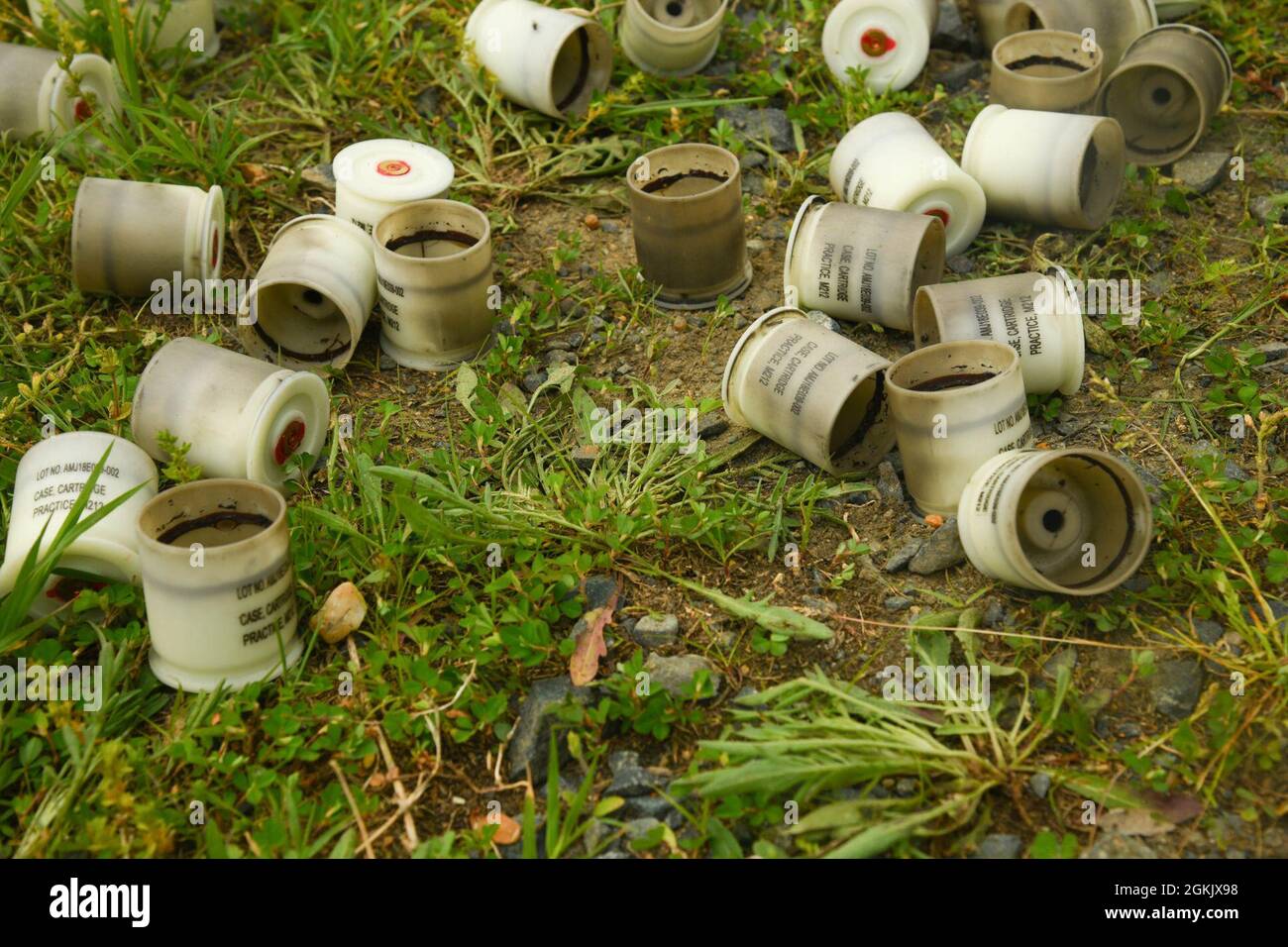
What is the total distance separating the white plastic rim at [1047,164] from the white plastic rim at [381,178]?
5.41 feet

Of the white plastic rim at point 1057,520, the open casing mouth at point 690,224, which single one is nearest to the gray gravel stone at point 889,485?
the white plastic rim at point 1057,520

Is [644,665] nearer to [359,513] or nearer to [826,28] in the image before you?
[359,513]

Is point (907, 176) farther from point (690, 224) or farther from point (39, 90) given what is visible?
point (39, 90)

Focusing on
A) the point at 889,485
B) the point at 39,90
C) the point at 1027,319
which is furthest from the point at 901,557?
the point at 39,90

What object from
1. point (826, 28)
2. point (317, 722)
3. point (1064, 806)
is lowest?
point (317, 722)

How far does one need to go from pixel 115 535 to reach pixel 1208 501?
8.23 feet

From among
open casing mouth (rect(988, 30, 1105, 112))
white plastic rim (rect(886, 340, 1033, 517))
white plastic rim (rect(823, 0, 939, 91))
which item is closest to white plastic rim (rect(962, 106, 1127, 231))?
open casing mouth (rect(988, 30, 1105, 112))

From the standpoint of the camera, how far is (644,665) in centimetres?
282

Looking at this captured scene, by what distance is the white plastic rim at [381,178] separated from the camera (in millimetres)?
3893

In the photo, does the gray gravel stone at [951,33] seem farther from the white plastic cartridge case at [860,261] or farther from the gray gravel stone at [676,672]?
the gray gravel stone at [676,672]

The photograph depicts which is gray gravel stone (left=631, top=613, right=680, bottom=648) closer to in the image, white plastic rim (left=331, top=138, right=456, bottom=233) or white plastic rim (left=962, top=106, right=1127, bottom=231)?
white plastic rim (left=331, top=138, right=456, bottom=233)

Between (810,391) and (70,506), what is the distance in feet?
5.72

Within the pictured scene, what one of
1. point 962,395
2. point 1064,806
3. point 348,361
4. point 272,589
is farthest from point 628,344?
point 1064,806

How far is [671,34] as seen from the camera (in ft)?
15.0
